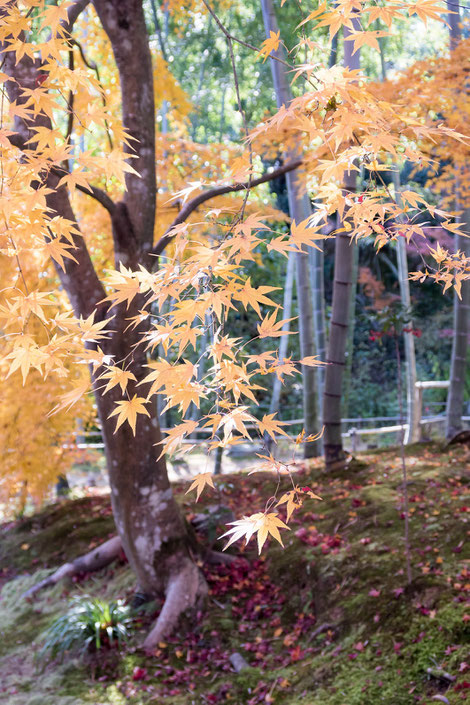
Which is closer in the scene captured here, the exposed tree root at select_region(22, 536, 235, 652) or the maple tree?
the maple tree

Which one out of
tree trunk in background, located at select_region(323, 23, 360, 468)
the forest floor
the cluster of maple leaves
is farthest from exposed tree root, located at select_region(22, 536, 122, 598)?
the cluster of maple leaves

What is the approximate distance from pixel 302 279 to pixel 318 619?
3.25 metres

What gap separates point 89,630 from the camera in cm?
365

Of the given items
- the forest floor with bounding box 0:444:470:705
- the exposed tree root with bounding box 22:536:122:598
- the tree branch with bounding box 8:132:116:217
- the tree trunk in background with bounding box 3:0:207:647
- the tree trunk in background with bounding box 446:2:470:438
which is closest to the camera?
the forest floor with bounding box 0:444:470:705

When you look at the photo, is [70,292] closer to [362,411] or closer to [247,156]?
[247,156]

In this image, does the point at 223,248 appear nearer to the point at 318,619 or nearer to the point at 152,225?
the point at 152,225

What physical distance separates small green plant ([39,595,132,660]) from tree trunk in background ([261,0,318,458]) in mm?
2651

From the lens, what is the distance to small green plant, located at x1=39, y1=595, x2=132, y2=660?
359 cm

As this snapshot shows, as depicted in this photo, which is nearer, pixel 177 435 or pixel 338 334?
pixel 177 435

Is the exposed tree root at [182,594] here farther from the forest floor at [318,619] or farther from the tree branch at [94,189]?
the tree branch at [94,189]

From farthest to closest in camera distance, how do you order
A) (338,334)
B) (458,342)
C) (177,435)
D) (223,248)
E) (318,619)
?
(458,342), (338,334), (318,619), (177,435), (223,248)

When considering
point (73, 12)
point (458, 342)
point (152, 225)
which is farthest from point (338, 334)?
point (73, 12)

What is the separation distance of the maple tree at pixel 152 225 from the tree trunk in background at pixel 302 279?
0.22 m

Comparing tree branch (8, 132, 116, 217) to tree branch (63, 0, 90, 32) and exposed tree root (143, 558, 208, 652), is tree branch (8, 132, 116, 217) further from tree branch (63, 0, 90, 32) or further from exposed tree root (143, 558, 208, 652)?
exposed tree root (143, 558, 208, 652)
